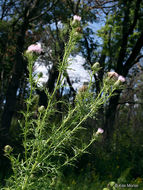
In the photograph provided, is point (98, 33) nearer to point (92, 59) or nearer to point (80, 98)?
point (92, 59)

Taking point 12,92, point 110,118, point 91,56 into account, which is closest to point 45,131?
point 12,92

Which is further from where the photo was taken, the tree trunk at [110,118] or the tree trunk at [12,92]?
the tree trunk at [110,118]

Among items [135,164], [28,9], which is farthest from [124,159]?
[28,9]

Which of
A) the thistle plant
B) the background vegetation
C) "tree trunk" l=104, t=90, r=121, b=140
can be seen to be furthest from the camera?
"tree trunk" l=104, t=90, r=121, b=140

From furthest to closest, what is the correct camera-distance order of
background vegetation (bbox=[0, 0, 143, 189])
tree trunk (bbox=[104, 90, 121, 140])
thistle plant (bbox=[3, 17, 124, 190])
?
tree trunk (bbox=[104, 90, 121, 140]) < background vegetation (bbox=[0, 0, 143, 189]) < thistle plant (bbox=[3, 17, 124, 190])

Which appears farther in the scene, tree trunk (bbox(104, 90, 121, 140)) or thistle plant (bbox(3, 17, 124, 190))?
tree trunk (bbox(104, 90, 121, 140))

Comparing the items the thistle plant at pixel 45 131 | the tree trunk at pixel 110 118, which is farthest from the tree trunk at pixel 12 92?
the thistle plant at pixel 45 131

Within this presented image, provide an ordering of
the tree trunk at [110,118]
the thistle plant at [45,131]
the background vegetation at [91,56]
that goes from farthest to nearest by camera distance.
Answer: the tree trunk at [110,118]
the background vegetation at [91,56]
the thistle plant at [45,131]

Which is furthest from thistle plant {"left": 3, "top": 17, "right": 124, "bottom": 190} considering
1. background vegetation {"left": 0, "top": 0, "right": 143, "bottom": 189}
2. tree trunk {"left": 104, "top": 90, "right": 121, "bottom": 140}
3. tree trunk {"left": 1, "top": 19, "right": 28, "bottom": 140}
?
tree trunk {"left": 104, "top": 90, "right": 121, "bottom": 140}

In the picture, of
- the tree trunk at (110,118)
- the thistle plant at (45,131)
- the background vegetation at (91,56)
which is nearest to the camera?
the thistle plant at (45,131)

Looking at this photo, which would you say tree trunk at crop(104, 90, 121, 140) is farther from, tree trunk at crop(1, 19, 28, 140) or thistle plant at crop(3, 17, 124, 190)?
thistle plant at crop(3, 17, 124, 190)

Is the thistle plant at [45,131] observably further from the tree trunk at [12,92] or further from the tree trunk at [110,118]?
the tree trunk at [110,118]

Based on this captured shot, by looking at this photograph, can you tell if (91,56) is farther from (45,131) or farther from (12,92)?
(45,131)

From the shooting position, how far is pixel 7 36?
6.90 meters
